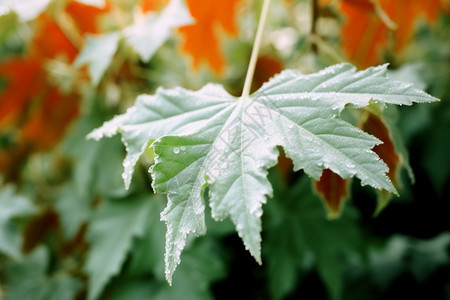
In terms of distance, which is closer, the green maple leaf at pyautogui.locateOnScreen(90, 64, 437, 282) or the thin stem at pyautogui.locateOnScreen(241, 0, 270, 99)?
the green maple leaf at pyautogui.locateOnScreen(90, 64, 437, 282)

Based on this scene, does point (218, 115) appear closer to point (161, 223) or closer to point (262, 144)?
point (262, 144)

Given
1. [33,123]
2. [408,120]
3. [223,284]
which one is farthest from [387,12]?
[33,123]

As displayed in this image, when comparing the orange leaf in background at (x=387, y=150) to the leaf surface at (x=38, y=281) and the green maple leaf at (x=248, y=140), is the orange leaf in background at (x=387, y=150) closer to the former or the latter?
the green maple leaf at (x=248, y=140)

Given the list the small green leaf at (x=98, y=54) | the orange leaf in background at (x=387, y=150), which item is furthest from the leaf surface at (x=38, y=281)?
the orange leaf in background at (x=387, y=150)

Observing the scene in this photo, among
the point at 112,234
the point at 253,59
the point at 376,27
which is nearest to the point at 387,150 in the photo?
the point at 253,59

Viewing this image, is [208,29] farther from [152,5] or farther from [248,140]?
[248,140]

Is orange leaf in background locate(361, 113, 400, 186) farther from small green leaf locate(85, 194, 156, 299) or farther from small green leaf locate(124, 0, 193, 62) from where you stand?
small green leaf locate(85, 194, 156, 299)

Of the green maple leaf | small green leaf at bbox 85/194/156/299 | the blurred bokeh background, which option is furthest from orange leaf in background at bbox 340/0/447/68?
small green leaf at bbox 85/194/156/299
